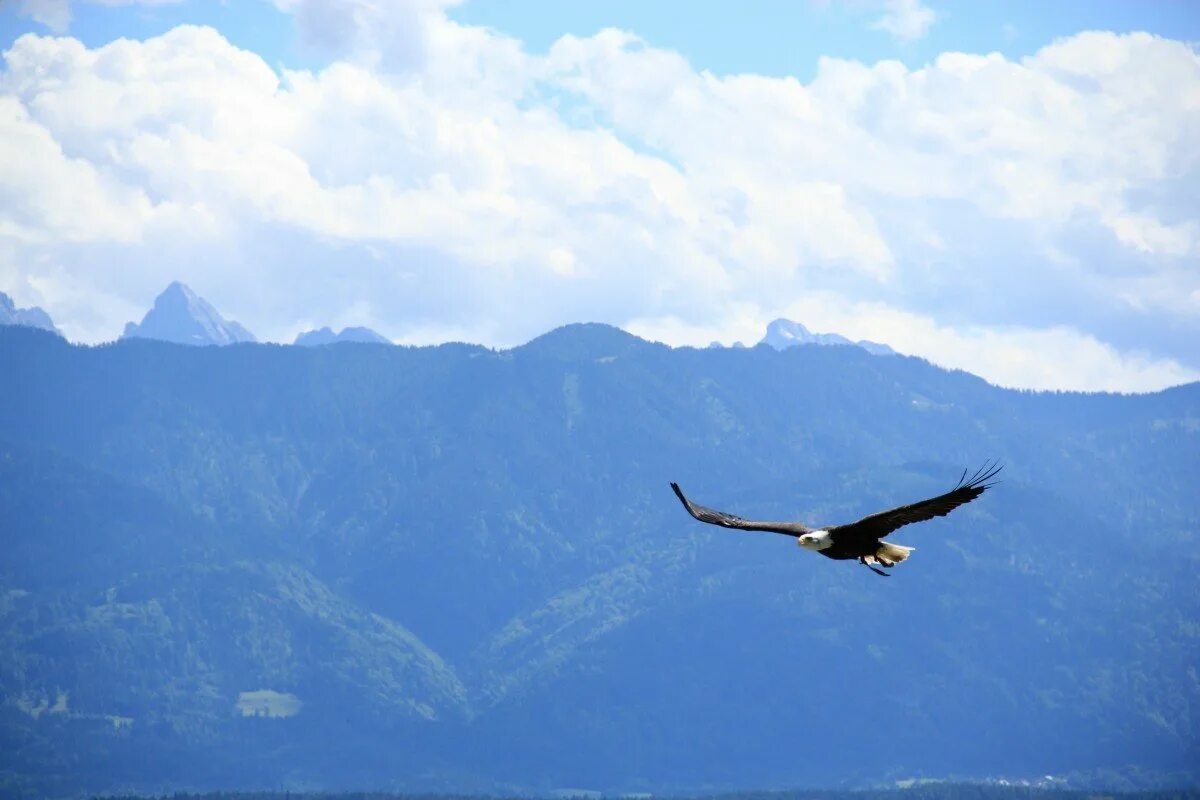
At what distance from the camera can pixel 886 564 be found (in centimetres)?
4341

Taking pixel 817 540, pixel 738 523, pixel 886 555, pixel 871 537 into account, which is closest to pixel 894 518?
pixel 871 537

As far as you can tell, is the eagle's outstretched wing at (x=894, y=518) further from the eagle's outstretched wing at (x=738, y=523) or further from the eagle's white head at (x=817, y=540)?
the eagle's outstretched wing at (x=738, y=523)

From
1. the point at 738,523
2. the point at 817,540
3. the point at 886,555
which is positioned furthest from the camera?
the point at 738,523

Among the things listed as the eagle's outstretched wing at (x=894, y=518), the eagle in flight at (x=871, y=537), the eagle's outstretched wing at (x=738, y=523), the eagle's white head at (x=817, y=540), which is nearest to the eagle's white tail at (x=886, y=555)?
the eagle in flight at (x=871, y=537)

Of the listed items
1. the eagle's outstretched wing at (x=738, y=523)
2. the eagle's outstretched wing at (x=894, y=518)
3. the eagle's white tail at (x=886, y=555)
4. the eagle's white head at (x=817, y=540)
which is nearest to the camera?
the eagle's outstretched wing at (x=894, y=518)

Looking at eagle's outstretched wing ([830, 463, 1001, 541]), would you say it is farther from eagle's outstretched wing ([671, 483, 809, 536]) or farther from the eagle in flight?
eagle's outstretched wing ([671, 483, 809, 536])

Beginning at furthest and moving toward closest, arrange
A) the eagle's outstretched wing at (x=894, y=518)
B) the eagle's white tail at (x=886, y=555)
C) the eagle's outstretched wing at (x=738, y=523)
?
the eagle's outstretched wing at (x=738, y=523)
the eagle's white tail at (x=886, y=555)
the eagle's outstretched wing at (x=894, y=518)

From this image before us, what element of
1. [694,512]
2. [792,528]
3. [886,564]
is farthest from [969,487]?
[694,512]

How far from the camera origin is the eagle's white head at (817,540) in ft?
141

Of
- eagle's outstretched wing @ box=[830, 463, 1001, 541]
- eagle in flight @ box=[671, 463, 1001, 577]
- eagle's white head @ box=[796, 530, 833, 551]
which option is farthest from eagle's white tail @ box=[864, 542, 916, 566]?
eagle's white head @ box=[796, 530, 833, 551]

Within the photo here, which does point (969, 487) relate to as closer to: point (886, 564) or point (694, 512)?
point (886, 564)

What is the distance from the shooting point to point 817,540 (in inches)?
1697

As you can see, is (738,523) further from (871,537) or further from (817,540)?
(871,537)

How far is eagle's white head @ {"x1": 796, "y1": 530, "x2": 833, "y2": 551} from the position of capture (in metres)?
43.1
